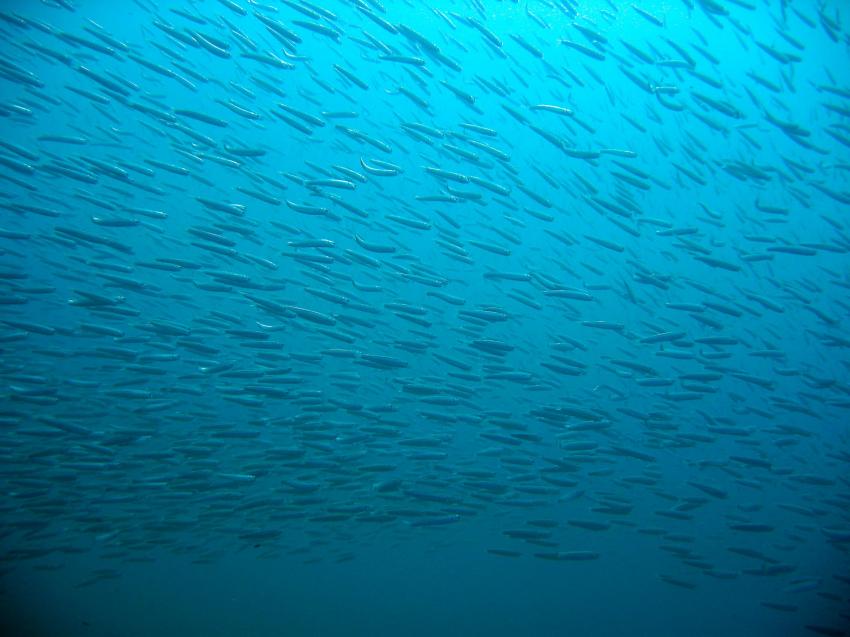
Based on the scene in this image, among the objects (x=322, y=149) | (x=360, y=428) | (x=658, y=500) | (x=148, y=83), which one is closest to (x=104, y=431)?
(x=360, y=428)

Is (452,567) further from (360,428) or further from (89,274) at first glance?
(89,274)

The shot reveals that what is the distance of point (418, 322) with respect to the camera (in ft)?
24.1

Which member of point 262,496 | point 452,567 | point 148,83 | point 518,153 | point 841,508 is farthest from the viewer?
point 452,567

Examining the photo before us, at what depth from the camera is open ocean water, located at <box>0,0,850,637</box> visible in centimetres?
734

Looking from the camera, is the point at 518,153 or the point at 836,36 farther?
the point at 518,153

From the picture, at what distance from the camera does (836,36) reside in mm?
6484

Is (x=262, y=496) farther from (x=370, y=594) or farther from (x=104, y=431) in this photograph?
(x=370, y=594)

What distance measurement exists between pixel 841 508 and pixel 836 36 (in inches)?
318

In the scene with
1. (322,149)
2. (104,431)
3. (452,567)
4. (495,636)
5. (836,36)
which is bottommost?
(452,567)

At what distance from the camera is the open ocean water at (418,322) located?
24.1 feet

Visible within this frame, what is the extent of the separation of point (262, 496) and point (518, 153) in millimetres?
19546

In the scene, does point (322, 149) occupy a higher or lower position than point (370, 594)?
higher

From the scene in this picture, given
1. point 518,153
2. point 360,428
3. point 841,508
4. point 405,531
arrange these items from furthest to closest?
point 518,153, point 405,531, point 841,508, point 360,428

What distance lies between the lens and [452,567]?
3672 centimetres
